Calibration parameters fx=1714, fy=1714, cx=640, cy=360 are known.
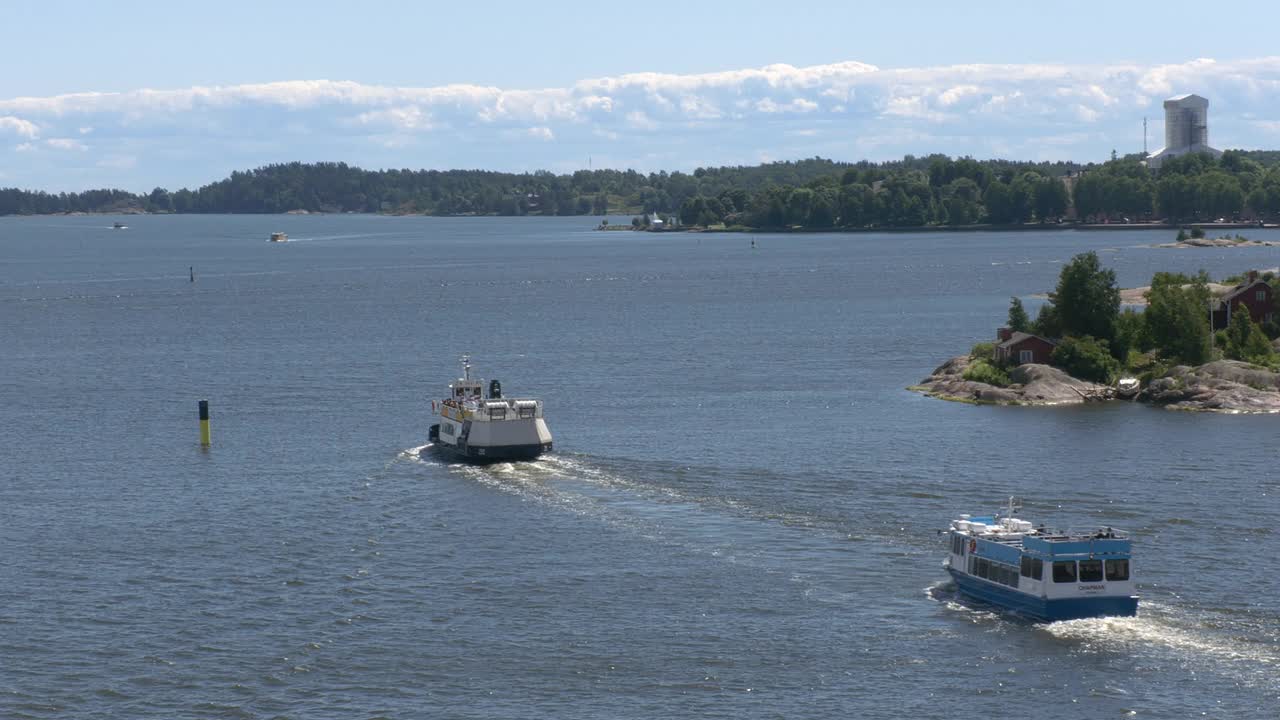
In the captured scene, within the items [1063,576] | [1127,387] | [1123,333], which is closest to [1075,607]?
[1063,576]

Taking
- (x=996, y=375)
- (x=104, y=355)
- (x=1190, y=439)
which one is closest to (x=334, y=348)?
(x=104, y=355)

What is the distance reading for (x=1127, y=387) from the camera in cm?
10350

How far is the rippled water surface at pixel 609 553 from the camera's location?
49031mm

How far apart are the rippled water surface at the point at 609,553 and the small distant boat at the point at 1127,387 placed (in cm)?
464

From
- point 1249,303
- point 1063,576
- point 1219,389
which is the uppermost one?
point 1249,303

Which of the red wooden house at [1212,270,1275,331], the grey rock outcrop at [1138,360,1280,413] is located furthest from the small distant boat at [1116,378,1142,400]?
the red wooden house at [1212,270,1275,331]

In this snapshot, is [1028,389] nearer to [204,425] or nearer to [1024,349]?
[1024,349]

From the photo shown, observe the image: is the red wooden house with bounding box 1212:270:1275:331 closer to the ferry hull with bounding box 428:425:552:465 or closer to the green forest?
the green forest

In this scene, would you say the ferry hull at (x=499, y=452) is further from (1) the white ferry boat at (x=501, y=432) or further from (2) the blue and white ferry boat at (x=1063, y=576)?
(2) the blue and white ferry boat at (x=1063, y=576)

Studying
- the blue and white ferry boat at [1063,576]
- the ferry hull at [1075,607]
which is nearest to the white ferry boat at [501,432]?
the blue and white ferry boat at [1063,576]

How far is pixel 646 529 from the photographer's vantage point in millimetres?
66625

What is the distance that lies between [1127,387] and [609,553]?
50663 millimetres

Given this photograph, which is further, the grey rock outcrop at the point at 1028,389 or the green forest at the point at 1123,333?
the green forest at the point at 1123,333

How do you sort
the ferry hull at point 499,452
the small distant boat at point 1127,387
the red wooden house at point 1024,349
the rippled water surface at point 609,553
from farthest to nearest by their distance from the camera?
the red wooden house at point 1024,349 < the small distant boat at point 1127,387 < the ferry hull at point 499,452 < the rippled water surface at point 609,553
